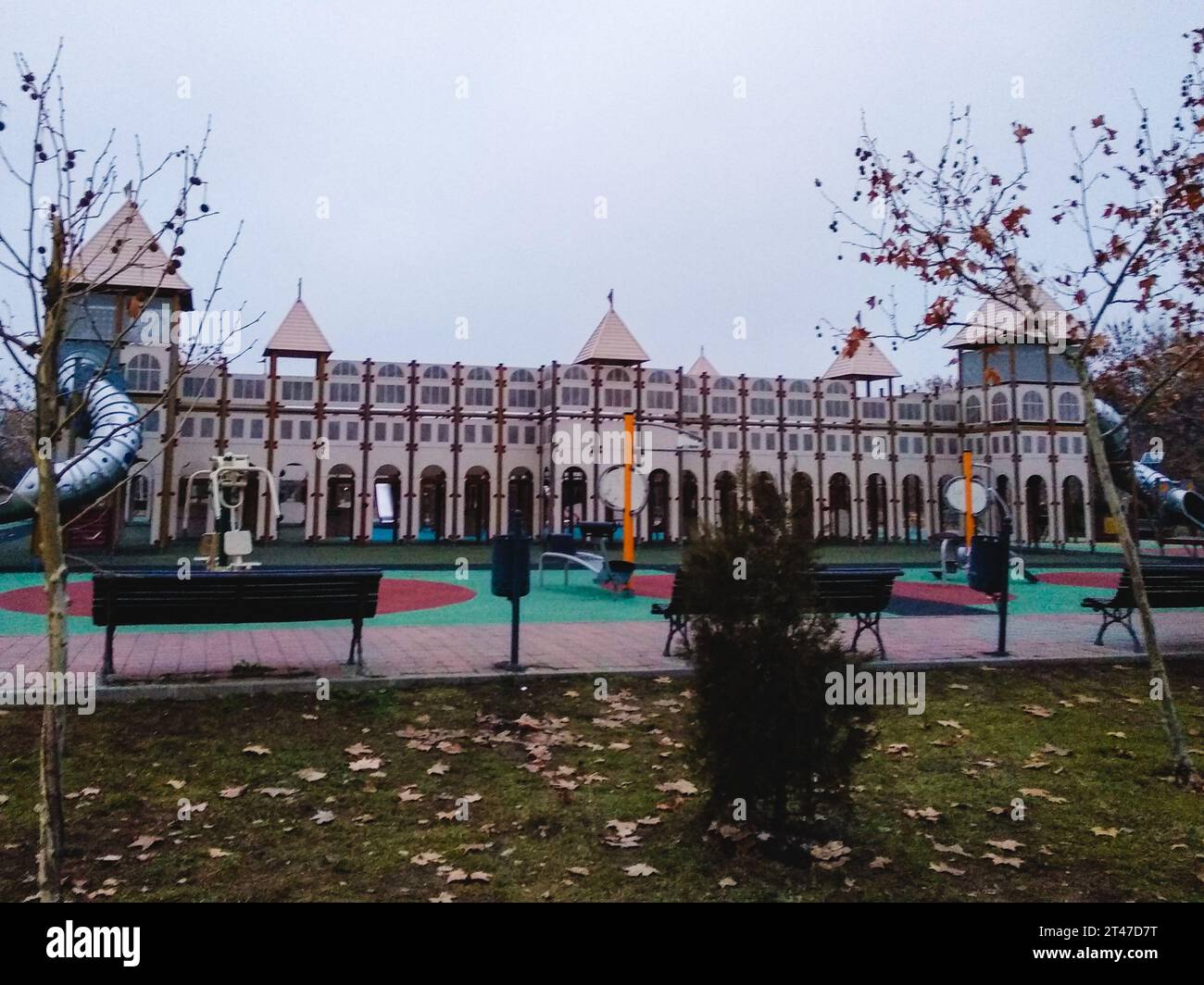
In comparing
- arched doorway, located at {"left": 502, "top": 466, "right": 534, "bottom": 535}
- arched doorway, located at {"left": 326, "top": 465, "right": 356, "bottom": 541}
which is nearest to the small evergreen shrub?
arched doorway, located at {"left": 502, "top": 466, "right": 534, "bottom": 535}

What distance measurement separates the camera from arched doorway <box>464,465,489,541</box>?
35688 millimetres

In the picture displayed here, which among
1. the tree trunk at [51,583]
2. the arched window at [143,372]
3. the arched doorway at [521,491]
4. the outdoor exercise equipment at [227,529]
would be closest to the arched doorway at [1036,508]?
the arched doorway at [521,491]

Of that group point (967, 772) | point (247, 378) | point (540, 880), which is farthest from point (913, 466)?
point (540, 880)

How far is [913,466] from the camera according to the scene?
39625mm

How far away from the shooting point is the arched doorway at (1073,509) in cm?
3950

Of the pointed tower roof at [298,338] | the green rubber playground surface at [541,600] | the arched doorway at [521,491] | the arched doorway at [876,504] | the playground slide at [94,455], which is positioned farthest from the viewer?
the arched doorway at [876,504]

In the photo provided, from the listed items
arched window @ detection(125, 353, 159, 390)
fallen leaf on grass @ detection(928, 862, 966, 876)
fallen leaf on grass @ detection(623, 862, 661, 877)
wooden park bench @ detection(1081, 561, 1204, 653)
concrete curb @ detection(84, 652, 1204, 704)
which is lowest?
fallen leaf on grass @ detection(928, 862, 966, 876)

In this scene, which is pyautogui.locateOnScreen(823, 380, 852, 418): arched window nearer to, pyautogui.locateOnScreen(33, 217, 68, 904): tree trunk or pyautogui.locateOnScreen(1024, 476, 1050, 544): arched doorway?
pyautogui.locateOnScreen(1024, 476, 1050, 544): arched doorway

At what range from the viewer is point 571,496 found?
35781mm

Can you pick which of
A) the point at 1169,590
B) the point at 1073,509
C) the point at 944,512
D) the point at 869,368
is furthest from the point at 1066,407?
the point at 1169,590

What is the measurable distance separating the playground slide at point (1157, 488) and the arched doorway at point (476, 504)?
81.1 ft

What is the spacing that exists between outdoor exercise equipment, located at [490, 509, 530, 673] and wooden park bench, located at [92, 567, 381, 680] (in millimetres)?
1291

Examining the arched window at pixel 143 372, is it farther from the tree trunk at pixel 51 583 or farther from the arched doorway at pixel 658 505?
the tree trunk at pixel 51 583

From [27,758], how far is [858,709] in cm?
568
